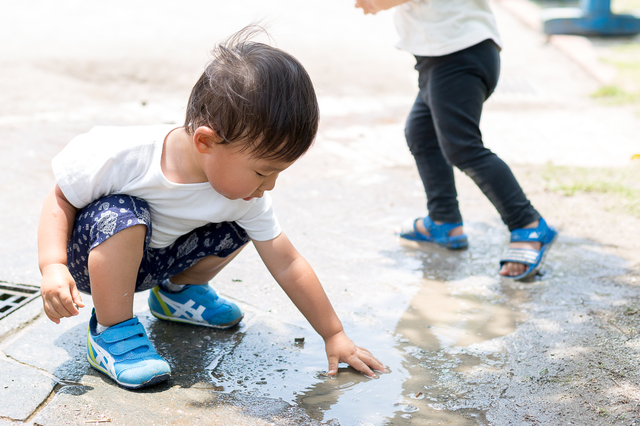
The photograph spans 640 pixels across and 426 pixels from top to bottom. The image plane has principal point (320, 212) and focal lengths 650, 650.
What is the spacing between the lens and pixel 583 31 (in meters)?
7.79

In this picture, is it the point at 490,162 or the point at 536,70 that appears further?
the point at 536,70

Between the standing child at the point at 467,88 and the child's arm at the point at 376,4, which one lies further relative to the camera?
the standing child at the point at 467,88

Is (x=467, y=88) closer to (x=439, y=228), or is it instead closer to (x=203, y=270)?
(x=439, y=228)

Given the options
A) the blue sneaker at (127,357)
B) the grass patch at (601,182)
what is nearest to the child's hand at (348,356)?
the blue sneaker at (127,357)

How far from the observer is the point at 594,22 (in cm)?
767

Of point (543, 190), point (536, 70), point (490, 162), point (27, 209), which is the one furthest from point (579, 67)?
point (27, 209)

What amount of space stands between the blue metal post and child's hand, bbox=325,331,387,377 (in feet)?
22.5

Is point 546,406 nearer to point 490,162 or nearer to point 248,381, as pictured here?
point 248,381

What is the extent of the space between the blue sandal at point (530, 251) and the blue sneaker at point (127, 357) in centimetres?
146

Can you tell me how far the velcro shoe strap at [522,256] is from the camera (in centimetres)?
257

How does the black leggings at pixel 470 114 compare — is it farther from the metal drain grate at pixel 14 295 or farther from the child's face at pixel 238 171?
the metal drain grate at pixel 14 295

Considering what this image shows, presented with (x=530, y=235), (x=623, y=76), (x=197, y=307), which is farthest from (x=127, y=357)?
(x=623, y=76)

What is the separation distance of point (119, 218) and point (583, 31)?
7409mm

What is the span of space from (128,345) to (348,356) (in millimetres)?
630
